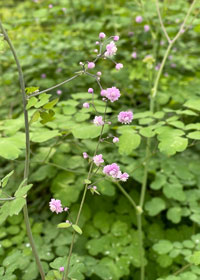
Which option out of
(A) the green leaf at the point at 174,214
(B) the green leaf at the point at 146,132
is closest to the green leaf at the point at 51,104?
(B) the green leaf at the point at 146,132

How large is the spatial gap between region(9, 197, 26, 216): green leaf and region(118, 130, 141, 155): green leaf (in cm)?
60

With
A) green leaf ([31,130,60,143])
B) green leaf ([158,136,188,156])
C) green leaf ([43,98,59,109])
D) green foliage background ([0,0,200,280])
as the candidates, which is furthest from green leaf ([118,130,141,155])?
green leaf ([43,98,59,109])

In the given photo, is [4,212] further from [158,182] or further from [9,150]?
[158,182]

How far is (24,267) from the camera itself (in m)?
1.63

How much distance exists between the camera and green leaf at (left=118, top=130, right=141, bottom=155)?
146 cm

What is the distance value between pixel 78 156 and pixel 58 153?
0.14m

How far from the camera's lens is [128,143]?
1471 mm

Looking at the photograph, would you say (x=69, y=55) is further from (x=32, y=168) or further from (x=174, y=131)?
(x=174, y=131)

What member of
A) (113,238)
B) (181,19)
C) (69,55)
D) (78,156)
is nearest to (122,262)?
(113,238)

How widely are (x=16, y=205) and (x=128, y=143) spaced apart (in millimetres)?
662

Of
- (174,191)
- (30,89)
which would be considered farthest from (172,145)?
(30,89)

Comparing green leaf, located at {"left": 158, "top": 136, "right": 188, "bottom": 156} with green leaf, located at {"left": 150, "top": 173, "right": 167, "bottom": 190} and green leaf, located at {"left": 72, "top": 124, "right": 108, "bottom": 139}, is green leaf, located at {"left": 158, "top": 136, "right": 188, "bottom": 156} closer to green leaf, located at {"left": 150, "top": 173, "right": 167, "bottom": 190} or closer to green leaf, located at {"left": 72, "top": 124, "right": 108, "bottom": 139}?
green leaf, located at {"left": 72, "top": 124, "right": 108, "bottom": 139}

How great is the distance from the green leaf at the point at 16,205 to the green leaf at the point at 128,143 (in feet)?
1.96

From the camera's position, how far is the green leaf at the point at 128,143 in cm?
146
